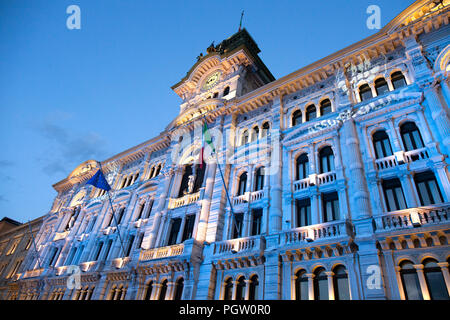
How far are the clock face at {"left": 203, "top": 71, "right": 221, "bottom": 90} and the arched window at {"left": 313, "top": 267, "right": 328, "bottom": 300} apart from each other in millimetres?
22089

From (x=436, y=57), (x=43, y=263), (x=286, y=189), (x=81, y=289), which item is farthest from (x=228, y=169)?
(x=43, y=263)

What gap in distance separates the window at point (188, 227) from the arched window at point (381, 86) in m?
15.7

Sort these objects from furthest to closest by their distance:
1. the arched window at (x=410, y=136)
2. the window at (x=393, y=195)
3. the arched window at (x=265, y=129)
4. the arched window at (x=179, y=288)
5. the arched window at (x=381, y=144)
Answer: the arched window at (x=265, y=129) → the arched window at (x=179, y=288) → the arched window at (x=381, y=144) → the arched window at (x=410, y=136) → the window at (x=393, y=195)

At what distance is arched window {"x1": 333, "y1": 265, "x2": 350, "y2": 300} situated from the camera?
13859 mm

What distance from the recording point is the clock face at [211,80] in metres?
31.8

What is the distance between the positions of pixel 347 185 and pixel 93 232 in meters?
24.9

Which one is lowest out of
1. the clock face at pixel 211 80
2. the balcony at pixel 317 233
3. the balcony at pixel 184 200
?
the balcony at pixel 317 233

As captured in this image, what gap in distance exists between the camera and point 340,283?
46.7 feet

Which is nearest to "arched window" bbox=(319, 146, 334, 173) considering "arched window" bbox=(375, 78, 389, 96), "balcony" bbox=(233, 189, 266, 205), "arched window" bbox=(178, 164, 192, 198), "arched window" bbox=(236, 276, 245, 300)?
"balcony" bbox=(233, 189, 266, 205)

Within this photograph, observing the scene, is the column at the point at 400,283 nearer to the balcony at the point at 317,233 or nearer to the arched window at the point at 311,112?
the balcony at the point at 317,233

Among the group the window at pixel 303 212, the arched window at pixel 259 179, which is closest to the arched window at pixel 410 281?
the window at pixel 303 212

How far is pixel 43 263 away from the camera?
110ft

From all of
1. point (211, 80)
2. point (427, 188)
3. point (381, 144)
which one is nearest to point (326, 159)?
point (381, 144)
